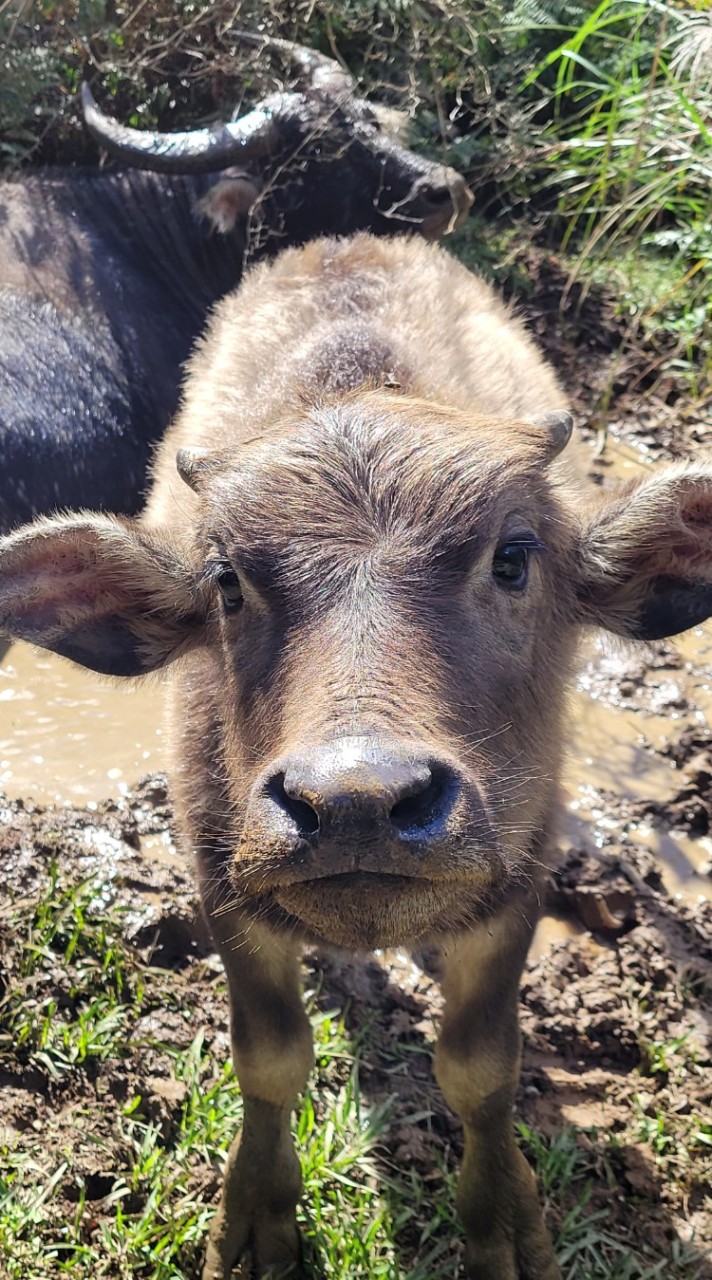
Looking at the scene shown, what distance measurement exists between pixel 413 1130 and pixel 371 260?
346 cm

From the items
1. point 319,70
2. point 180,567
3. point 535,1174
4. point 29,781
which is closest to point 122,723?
point 29,781

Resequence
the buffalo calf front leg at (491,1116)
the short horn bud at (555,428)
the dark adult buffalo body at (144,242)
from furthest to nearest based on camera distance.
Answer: the dark adult buffalo body at (144,242) → the buffalo calf front leg at (491,1116) → the short horn bud at (555,428)

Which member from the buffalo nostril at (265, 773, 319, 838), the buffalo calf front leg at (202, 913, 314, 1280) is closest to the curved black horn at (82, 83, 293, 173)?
the buffalo calf front leg at (202, 913, 314, 1280)

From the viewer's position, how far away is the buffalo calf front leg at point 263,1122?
3.34 meters

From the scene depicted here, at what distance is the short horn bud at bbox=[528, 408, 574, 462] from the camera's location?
10.7 ft

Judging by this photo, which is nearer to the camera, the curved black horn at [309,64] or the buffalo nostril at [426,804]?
the buffalo nostril at [426,804]

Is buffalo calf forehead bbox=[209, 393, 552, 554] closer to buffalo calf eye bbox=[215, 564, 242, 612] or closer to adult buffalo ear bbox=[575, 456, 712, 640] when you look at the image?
buffalo calf eye bbox=[215, 564, 242, 612]

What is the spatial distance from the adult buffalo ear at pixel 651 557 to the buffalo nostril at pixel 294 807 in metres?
1.37

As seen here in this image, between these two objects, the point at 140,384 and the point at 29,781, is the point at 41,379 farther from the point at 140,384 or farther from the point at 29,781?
the point at 29,781

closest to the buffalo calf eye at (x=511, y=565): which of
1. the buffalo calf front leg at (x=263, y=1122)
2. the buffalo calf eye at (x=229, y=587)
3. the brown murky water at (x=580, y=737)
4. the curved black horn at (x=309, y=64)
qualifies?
the buffalo calf eye at (x=229, y=587)

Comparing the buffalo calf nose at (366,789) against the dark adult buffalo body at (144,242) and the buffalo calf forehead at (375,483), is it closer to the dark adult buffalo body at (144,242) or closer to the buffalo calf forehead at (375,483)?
the buffalo calf forehead at (375,483)

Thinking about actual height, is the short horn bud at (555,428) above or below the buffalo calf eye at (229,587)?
above

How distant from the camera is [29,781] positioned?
4.98 meters

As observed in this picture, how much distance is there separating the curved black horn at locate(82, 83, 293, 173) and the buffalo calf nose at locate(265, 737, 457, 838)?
18.8 feet
